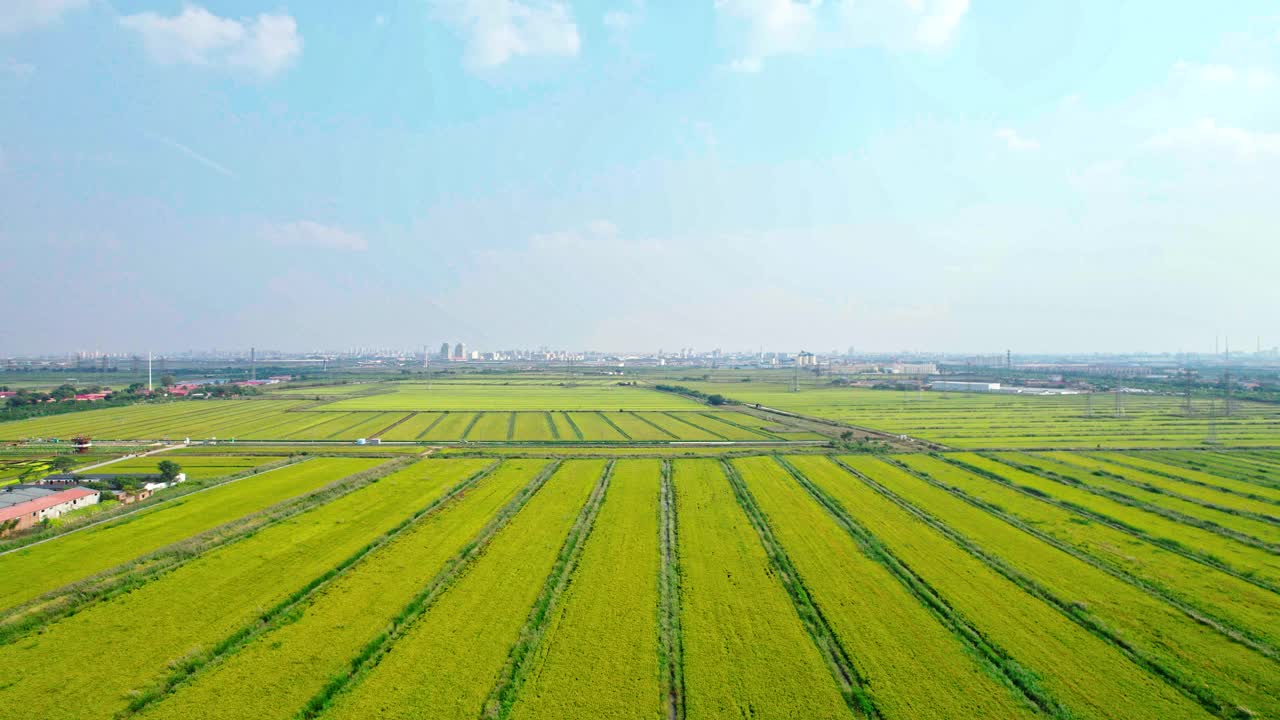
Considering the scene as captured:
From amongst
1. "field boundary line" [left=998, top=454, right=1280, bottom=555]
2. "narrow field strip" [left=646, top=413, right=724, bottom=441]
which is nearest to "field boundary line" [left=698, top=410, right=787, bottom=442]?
"narrow field strip" [left=646, top=413, right=724, bottom=441]

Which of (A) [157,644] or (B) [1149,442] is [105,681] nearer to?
(A) [157,644]

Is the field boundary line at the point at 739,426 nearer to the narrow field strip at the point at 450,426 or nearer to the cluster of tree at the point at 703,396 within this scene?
the cluster of tree at the point at 703,396

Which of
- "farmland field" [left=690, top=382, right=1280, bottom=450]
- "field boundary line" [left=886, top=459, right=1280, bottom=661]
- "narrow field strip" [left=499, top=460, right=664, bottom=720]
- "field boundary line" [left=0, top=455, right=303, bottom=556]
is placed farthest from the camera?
"farmland field" [left=690, top=382, right=1280, bottom=450]

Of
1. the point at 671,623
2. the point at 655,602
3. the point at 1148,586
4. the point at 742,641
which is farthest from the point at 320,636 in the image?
the point at 1148,586

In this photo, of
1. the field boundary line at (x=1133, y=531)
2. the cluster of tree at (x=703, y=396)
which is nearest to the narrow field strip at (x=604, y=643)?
the field boundary line at (x=1133, y=531)

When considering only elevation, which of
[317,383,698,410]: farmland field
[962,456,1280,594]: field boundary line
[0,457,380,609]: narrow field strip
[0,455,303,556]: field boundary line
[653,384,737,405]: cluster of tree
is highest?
[653,384,737,405]: cluster of tree

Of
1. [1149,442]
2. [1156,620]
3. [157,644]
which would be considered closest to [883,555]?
[1156,620]

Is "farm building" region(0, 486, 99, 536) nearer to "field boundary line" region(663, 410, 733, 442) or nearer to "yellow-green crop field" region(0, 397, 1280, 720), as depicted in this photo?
"yellow-green crop field" region(0, 397, 1280, 720)
